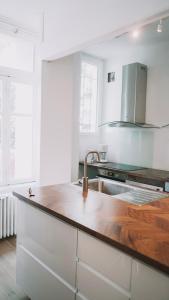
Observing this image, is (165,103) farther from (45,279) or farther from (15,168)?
(45,279)

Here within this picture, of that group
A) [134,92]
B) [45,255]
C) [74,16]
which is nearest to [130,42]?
[134,92]

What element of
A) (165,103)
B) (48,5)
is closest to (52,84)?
(48,5)

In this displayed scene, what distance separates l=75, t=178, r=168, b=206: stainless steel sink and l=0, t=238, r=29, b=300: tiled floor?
3.68ft

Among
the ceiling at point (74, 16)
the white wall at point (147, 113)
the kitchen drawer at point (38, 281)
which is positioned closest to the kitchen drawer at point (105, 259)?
the kitchen drawer at point (38, 281)

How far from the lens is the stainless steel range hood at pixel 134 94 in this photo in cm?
342

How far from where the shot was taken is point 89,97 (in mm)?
4109

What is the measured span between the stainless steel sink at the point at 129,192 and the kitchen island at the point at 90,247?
4.5 inches

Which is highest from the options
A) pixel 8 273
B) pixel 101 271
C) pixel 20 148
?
pixel 20 148

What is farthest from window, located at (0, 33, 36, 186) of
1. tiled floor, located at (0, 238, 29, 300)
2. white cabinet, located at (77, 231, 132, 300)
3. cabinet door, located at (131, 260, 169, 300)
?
cabinet door, located at (131, 260, 169, 300)

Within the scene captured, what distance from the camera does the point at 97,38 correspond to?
203 centimetres

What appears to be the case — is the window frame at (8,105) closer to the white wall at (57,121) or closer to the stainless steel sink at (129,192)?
the white wall at (57,121)

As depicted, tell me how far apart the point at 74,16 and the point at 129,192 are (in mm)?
1699

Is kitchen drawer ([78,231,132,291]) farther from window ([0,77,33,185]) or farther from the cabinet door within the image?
window ([0,77,33,185])

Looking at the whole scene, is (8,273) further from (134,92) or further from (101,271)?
(134,92)
